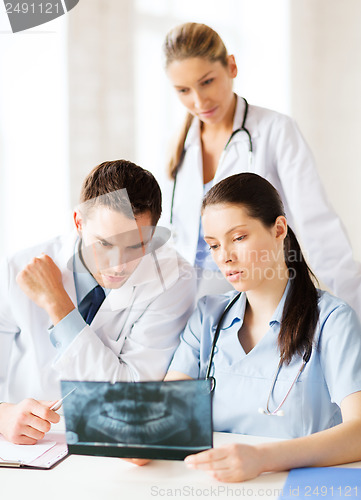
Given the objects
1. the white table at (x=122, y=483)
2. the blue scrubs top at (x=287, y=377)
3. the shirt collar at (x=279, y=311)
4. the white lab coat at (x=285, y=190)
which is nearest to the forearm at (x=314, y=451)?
the white table at (x=122, y=483)

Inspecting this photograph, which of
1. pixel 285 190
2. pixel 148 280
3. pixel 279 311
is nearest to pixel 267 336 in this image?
pixel 279 311

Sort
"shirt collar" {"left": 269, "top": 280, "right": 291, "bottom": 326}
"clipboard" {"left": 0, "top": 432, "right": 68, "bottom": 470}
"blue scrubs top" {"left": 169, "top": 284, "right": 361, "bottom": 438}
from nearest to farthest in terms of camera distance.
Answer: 1. "clipboard" {"left": 0, "top": 432, "right": 68, "bottom": 470}
2. "blue scrubs top" {"left": 169, "top": 284, "right": 361, "bottom": 438}
3. "shirt collar" {"left": 269, "top": 280, "right": 291, "bottom": 326}

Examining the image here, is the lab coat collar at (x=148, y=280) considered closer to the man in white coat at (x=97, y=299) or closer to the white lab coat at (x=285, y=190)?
the man in white coat at (x=97, y=299)

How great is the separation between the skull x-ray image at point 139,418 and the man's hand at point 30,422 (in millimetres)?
171

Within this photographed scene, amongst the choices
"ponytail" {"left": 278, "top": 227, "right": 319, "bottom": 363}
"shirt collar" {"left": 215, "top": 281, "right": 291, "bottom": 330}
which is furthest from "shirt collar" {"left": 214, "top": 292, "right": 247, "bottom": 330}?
"ponytail" {"left": 278, "top": 227, "right": 319, "bottom": 363}

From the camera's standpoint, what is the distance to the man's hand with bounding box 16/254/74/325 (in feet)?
4.36

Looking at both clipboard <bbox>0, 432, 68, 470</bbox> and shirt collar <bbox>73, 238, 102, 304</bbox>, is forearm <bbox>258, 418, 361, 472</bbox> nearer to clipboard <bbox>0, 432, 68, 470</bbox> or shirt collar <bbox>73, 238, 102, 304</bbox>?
clipboard <bbox>0, 432, 68, 470</bbox>

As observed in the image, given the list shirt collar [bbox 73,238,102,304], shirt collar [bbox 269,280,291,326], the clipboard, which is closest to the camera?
the clipboard

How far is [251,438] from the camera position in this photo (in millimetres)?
1128

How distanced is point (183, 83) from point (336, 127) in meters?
2.40

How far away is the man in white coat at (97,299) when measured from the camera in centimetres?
132

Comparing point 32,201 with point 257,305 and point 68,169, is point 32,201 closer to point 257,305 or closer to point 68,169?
point 68,169

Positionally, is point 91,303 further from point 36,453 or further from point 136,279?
point 36,453

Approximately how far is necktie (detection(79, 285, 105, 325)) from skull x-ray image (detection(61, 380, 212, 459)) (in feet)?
1.61
